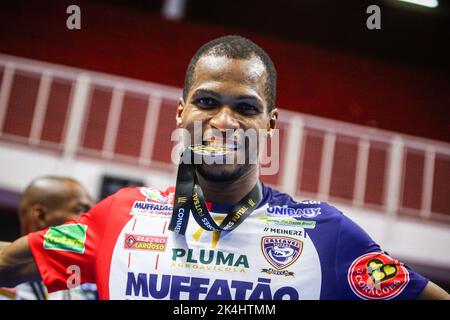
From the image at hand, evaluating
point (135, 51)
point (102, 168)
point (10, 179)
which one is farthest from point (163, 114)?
point (135, 51)

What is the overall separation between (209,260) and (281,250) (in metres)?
0.22

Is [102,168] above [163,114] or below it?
below

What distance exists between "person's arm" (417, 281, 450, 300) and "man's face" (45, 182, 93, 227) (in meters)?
1.93

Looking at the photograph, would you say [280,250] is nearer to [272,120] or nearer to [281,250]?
[281,250]

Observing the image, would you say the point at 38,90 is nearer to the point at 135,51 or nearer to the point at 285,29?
the point at 135,51

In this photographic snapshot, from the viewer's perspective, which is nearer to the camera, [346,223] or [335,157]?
[346,223]

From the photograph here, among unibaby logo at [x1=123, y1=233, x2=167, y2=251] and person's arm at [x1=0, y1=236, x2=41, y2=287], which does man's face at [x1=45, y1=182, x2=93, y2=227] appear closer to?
person's arm at [x1=0, y1=236, x2=41, y2=287]

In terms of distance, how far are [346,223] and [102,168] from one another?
4670 millimetres

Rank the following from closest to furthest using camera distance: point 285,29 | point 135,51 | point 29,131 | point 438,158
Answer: point 285,29
point 135,51
point 438,158
point 29,131

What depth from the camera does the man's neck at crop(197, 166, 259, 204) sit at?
4.45 feet

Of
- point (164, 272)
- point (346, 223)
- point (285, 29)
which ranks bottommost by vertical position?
point (164, 272)

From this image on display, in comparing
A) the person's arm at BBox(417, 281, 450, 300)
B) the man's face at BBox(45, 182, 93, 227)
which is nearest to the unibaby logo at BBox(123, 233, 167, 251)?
the person's arm at BBox(417, 281, 450, 300)

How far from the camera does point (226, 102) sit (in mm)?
1274

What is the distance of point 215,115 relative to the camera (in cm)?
128
